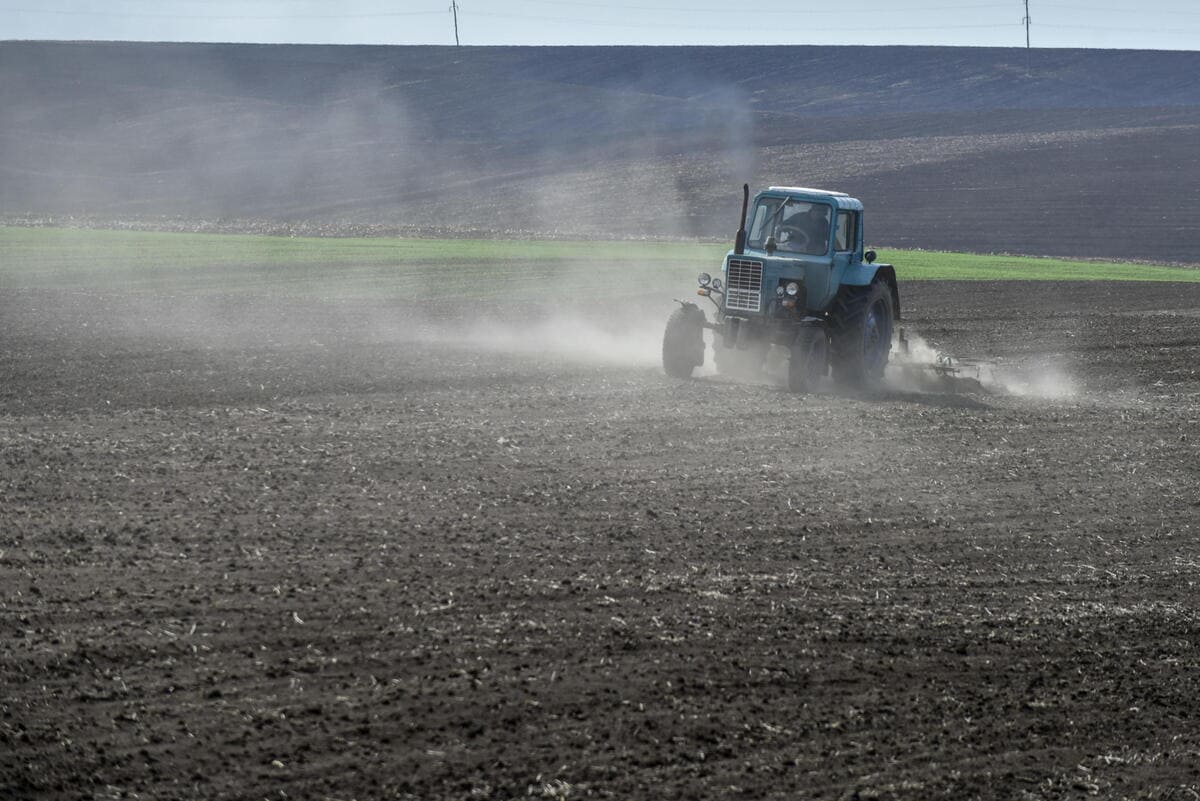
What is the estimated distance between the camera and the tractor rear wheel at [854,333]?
17953 millimetres

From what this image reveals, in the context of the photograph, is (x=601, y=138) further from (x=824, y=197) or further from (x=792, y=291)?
(x=792, y=291)

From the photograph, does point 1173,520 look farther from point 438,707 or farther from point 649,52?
point 649,52

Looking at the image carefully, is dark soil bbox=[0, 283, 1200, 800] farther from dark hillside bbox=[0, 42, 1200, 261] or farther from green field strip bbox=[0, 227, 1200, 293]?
dark hillside bbox=[0, 42, 1200, 261]

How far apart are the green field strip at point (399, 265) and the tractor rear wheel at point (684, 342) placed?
39.5 feet

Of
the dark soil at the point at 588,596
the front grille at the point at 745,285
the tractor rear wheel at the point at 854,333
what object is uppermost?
the front grille at the point at 745,285

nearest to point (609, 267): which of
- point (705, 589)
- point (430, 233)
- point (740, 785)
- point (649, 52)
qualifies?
point (430, 233)

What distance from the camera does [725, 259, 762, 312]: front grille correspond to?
58.3ft

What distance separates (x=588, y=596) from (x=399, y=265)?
95.7ft

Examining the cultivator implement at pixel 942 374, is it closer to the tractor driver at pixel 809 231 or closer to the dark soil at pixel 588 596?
the dark soil at pixel 588 596

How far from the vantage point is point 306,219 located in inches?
2181

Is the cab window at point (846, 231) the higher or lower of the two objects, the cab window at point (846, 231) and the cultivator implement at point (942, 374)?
the higher

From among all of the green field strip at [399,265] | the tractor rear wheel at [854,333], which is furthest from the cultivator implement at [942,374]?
the green field strip at [399,265]

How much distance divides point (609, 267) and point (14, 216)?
24.8m

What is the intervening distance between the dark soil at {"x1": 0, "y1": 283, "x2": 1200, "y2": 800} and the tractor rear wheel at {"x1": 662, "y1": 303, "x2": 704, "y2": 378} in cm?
148
